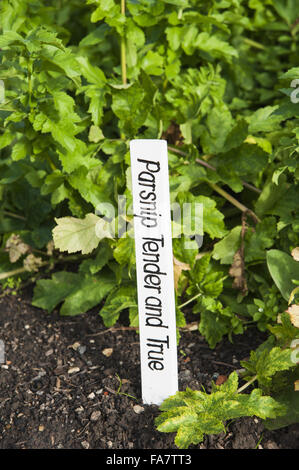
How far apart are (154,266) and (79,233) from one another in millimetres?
526

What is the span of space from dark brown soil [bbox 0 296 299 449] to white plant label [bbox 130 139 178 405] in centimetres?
14

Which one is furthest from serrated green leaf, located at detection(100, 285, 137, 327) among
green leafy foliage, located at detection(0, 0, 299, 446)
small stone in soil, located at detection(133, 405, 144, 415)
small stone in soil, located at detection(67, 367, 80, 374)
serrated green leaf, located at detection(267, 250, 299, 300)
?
serrated green leaf, located at detection(267, 250, 299, 300)

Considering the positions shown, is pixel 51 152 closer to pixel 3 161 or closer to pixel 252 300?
pixel 3 161

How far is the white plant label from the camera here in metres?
1.70

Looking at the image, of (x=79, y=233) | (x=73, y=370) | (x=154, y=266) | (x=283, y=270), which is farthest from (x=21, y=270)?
(x=283, y=270)

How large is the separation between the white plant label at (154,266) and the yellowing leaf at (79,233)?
45 centimetres

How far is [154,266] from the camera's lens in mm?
1787

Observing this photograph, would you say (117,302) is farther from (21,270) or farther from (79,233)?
(21,270)

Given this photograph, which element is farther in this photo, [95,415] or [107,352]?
[107,352]

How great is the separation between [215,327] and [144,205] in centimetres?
70

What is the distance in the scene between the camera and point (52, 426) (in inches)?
75.5

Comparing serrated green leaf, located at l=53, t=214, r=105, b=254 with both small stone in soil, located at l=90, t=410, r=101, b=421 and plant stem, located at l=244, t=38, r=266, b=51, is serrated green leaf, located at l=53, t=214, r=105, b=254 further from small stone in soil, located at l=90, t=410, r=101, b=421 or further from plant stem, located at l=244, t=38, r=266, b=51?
plant stem, located at l=244, t=38, r=266, b=51

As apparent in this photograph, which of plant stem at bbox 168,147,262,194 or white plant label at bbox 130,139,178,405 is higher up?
plant stem at bbox 168,147,262,194
